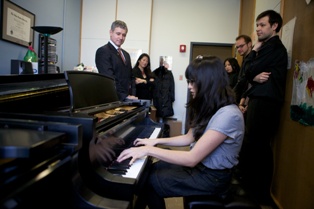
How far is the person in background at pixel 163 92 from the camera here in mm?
4703

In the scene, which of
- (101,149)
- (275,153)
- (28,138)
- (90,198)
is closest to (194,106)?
(101,149)

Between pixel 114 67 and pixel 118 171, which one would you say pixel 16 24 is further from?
pixel 118 171

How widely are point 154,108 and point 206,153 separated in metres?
3.38

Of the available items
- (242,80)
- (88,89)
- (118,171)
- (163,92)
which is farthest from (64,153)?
(163,92)

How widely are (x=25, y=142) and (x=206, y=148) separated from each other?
802 millimetres

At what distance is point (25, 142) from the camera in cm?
58

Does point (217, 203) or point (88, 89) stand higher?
point (88, 89)

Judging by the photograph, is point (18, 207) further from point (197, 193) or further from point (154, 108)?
point (154, 108)

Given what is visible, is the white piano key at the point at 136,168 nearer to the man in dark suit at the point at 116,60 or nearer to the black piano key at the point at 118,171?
the black piano key at the point at 118,171

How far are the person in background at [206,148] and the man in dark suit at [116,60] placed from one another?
3.69ft

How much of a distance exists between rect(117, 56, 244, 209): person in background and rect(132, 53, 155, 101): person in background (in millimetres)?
3136

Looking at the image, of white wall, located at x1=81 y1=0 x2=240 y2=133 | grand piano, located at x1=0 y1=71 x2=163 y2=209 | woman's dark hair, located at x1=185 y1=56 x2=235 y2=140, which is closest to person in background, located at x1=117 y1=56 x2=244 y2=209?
woman's dark hair, located at x1=185 y1=56 x2=235 y2=140

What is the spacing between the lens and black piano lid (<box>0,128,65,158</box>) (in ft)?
1.77

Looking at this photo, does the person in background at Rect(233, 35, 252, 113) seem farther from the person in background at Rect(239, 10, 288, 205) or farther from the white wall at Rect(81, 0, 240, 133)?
the white wall at Rect(81, 0, 240, 133)
